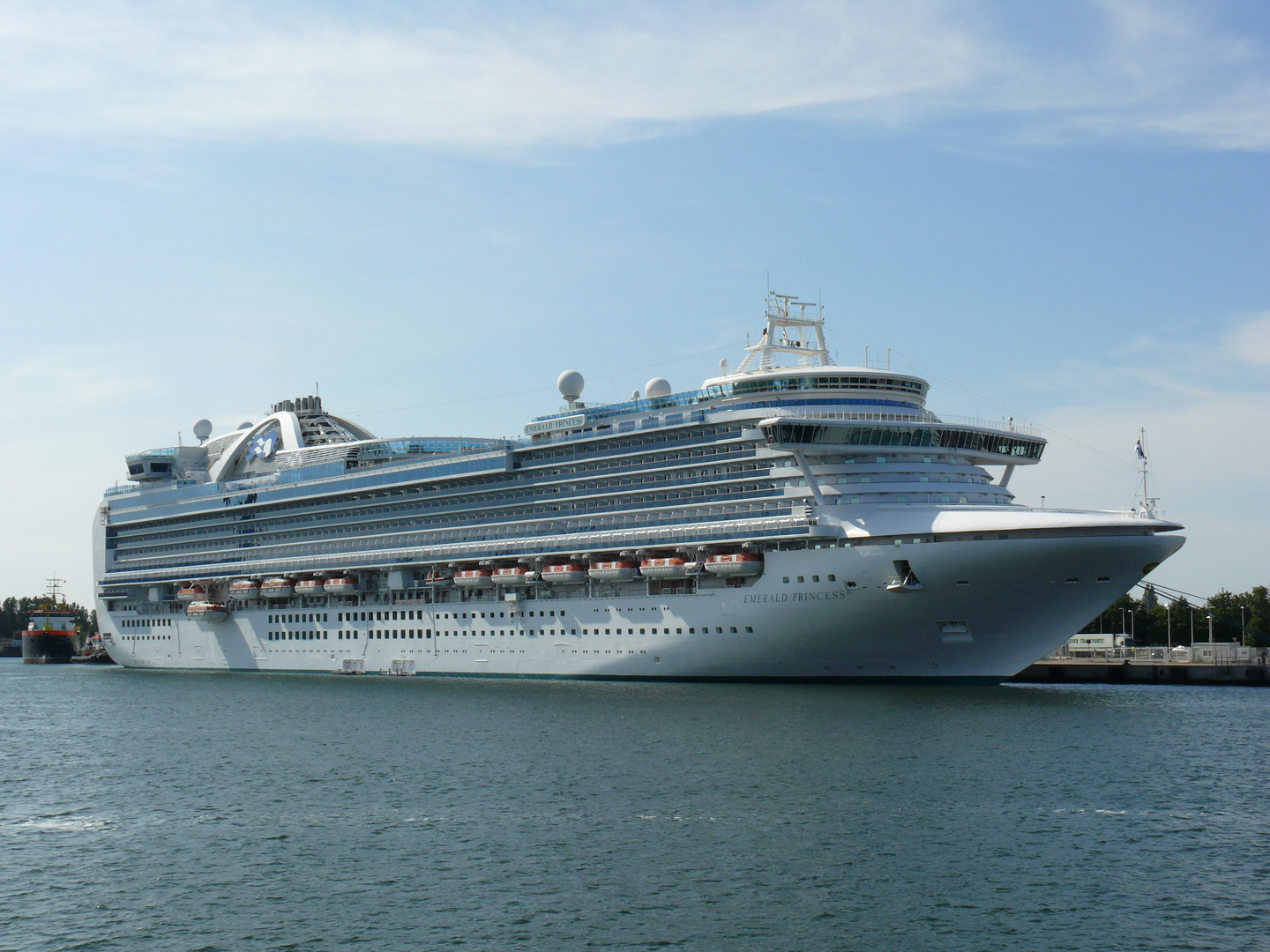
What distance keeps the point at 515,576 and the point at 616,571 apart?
24.8 ft

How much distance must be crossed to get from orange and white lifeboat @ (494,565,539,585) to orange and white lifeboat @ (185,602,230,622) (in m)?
29.2

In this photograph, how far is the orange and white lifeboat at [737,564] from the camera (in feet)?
172

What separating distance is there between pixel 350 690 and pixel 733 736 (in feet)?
96.2

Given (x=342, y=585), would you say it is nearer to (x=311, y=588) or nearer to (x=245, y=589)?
(x=311, y=588)

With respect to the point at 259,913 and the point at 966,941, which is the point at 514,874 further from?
the point at 966,941

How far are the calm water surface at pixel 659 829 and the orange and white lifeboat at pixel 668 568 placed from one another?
323 inches

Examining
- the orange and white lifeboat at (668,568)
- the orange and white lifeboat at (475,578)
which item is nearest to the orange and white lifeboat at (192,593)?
the orange and white lifeboat at (475,578)

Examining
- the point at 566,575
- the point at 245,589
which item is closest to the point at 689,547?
the point at 566,575

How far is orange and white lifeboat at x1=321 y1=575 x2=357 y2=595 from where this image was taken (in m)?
73.2

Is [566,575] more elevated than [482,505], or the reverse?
[482,505]

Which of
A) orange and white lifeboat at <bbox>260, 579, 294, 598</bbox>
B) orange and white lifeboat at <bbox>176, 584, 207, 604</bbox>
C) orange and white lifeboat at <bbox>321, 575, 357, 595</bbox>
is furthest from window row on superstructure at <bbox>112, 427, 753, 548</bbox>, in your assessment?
orange and white lifeboat at <bbox>176, 584, 207, 604</bbox>

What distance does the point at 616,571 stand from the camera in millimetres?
57250

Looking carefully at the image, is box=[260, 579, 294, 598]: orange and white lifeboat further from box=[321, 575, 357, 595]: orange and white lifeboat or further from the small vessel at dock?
the small vessel at dock

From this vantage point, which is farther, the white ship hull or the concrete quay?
the concrete quay
